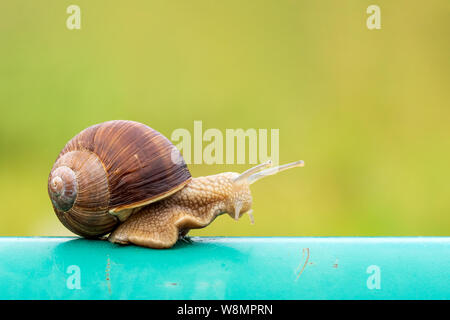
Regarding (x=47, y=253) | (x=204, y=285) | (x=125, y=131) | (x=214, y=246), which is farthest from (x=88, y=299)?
(x=125, y=131)

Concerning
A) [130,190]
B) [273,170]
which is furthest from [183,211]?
[273,170]

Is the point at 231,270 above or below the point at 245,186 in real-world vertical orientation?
below

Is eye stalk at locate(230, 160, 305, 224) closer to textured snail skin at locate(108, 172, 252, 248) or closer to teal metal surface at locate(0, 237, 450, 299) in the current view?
textured snail skin at locate(108, 172, 252, 248)

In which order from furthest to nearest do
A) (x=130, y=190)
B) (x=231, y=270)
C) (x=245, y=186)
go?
(x=245, y=186)
(x=130, y=190)
(x=231, y=270)

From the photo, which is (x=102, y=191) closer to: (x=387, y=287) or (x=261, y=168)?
(x=261, y=168)

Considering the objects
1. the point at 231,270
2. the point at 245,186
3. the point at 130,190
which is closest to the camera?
the point at 231,270

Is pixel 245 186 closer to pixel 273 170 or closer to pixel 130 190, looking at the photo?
pixel 273 170
